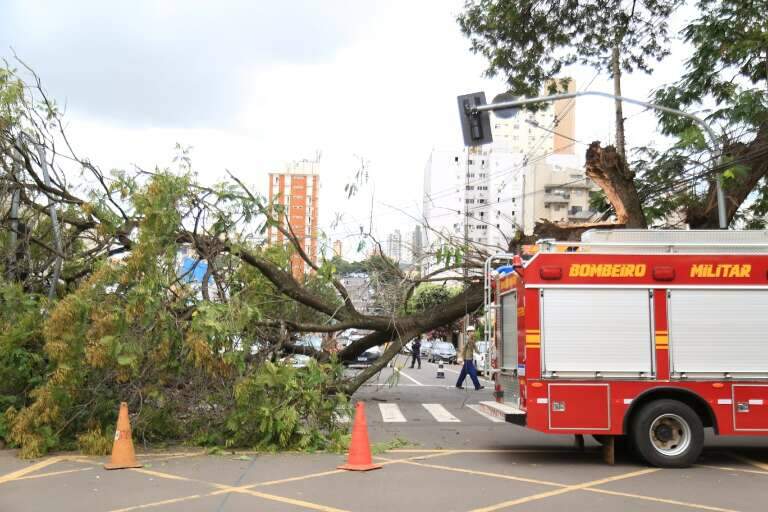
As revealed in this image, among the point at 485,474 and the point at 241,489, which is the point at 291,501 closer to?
the point at 241,489

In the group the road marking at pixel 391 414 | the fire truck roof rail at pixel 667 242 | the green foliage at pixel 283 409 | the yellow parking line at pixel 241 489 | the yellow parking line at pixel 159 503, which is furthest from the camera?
the road marking at pixel 391 414

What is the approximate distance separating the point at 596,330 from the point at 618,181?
6908mm

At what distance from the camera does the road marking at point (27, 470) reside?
8.06 m

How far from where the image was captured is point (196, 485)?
7723mm

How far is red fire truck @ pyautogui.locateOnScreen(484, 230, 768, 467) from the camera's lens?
8.76 meters

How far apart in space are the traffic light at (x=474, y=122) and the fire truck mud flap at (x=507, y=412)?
5249mm

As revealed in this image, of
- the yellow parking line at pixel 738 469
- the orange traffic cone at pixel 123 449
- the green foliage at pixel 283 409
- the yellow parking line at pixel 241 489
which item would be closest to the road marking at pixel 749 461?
the yellow parking line at pixel 738 469

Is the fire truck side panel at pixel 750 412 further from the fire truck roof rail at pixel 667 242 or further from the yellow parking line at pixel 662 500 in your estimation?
the yellow parking line at pixel 662 500

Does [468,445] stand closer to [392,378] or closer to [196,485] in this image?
[392,378]

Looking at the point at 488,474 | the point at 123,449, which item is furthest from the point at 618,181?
the point at 123,449

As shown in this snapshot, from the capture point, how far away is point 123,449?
8.65 m

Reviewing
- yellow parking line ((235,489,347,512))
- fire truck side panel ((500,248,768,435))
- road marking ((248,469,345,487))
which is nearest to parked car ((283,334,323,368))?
road marking ((248,469,345,487))

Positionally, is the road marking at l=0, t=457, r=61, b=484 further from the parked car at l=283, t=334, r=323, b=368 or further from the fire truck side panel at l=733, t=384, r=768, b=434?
the fire truck side panel at l=733, t=384, r=768, b=434

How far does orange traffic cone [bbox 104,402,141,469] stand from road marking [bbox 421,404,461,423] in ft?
22.6
